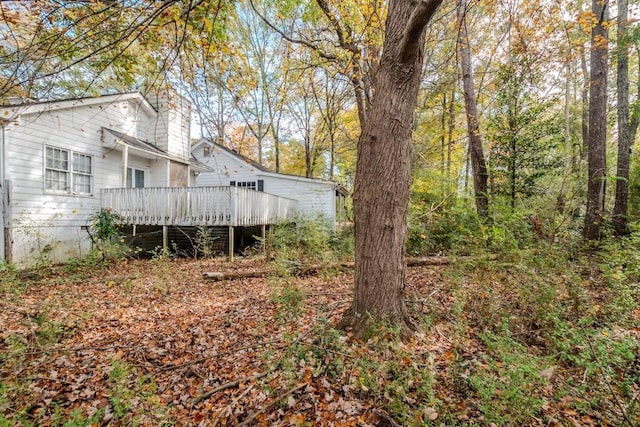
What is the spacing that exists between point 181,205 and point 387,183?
25.4 feet

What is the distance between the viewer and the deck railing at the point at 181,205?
8562 millimetres

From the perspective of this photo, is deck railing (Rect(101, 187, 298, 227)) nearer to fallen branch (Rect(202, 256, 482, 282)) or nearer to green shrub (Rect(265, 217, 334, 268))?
green shrub (Rect(265, 217, 334, 268))

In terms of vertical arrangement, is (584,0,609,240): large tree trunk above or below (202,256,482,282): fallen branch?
above

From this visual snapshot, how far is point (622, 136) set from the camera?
288 inches

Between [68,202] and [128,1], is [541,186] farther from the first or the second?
[68,202]

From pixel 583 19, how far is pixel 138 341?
7.80 metres

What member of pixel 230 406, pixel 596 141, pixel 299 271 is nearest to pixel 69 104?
pixel 299 271

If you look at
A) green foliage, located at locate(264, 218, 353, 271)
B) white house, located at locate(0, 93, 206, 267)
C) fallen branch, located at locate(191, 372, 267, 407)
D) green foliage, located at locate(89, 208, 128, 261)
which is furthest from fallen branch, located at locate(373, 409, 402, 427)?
green foliage, located at locate(89, 208, 128, 261)

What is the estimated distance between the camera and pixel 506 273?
15.0ft

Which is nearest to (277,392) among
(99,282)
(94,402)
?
(94,402)

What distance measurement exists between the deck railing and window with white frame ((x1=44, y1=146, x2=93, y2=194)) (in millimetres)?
617

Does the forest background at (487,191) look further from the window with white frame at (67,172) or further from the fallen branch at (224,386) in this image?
the window with white frame at (67,172)

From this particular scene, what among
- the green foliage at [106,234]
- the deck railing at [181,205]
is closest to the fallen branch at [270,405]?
the deck railing at [181,205]

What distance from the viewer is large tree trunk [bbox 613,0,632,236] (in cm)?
676
